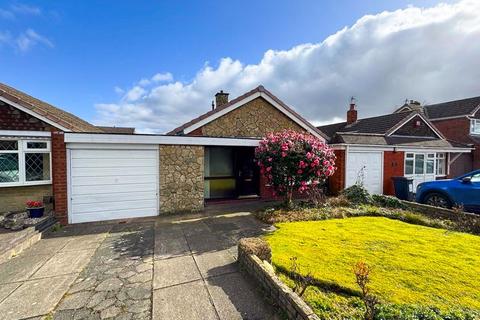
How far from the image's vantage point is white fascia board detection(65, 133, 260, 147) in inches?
264

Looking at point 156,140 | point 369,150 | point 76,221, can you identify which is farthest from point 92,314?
point 369,150

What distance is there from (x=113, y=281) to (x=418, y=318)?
424 centimetres

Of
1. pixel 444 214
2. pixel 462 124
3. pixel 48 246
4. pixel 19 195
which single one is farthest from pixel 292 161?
pixel 462 124

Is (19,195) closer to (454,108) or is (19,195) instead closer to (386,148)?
(386,148)

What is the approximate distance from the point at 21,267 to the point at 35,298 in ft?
4.61

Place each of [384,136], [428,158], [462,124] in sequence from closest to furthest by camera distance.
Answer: [384,136] < [428,158] < [462,124]

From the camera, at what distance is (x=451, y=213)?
6.93 meters

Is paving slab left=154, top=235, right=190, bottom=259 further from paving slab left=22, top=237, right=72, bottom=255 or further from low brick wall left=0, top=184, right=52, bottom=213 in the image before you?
low brick wall left=0, top=184, right=52, bottom=213

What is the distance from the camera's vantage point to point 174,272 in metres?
3.90

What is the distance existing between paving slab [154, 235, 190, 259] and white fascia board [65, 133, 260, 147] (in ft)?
11.3

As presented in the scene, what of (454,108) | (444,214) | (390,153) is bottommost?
(444,214)

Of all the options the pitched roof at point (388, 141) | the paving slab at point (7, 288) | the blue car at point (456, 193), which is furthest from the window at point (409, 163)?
the paving slab at point (7, 288)

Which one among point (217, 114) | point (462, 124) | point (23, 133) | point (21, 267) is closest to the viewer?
point (21, 267)

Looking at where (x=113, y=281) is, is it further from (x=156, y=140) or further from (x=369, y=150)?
(x=369, y=150)
